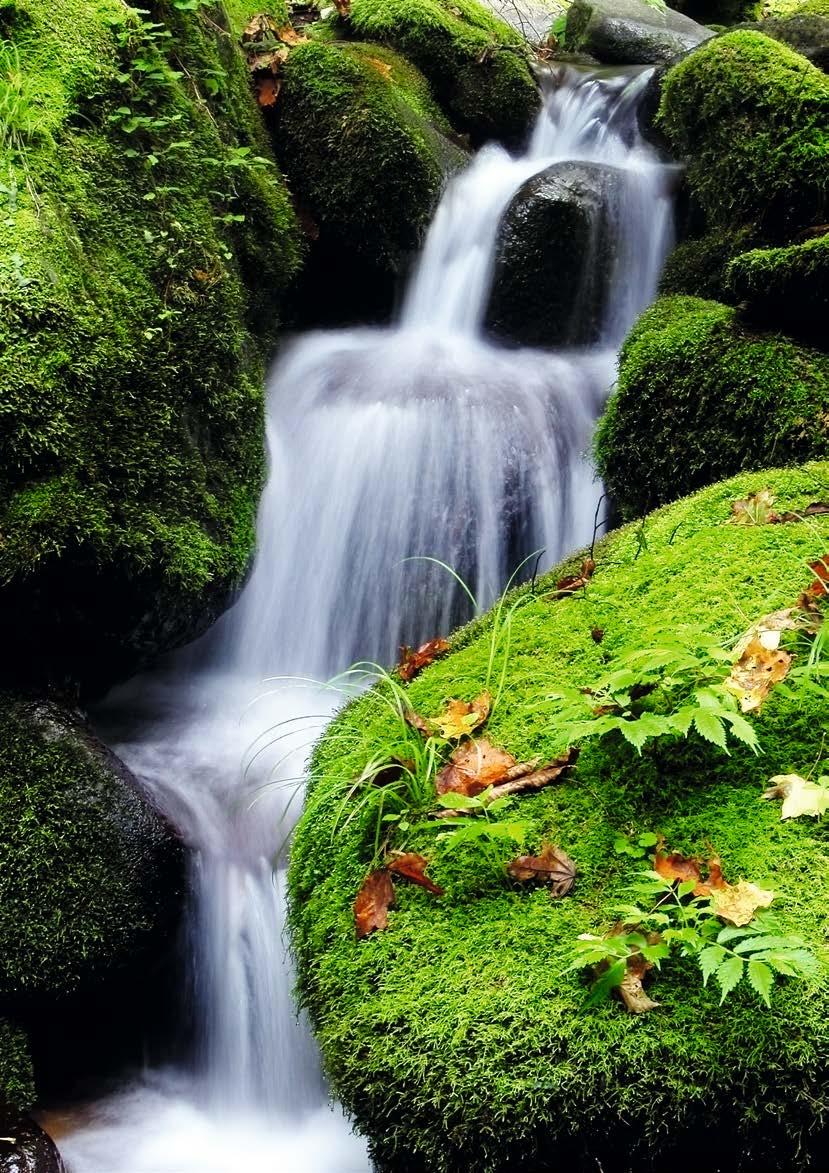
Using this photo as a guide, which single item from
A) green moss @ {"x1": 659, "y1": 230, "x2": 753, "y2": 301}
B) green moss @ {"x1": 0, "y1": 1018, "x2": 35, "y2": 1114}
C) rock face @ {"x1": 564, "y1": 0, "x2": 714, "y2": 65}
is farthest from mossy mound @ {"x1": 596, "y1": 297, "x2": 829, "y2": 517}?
rock face @ {"x1": 564, "y1": 0, "x2": 714, "y2": 65}

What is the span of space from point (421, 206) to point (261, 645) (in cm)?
346

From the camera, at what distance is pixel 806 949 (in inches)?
70.4

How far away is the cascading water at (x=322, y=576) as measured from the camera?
355 centimetres

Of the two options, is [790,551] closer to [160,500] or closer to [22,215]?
[160,500]

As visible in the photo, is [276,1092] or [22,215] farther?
[22,215]

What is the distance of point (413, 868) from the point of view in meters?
2.26

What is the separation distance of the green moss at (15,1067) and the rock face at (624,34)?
9599mm

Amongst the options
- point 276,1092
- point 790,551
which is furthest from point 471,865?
point 276,1092

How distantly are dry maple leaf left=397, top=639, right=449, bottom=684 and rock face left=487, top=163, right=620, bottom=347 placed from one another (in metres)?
3.82

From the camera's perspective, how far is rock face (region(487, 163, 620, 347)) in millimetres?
6461

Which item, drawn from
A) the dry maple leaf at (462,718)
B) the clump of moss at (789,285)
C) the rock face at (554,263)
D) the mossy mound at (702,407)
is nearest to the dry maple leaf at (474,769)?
the dry maple leaf at (462,718)

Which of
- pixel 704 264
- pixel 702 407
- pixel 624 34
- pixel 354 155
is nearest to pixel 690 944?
pixel 702 407

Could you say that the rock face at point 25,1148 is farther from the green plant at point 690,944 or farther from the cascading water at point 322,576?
the green plant at point 690,944

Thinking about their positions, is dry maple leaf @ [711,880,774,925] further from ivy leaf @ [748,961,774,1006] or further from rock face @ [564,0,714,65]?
rock face @ [564,0,714,65]
